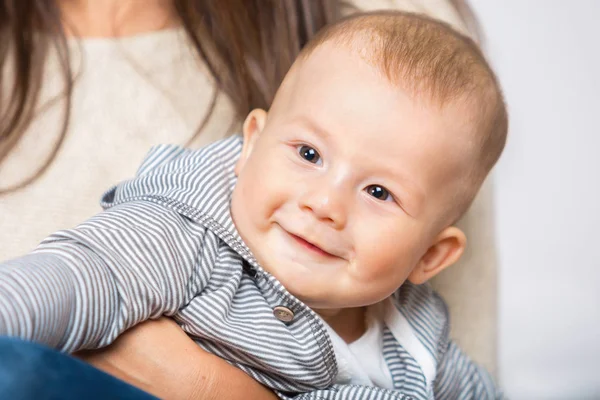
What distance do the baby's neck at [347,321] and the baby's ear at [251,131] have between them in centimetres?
26

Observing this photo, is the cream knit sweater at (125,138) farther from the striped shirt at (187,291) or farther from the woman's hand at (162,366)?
the woman's hand at (162,366)

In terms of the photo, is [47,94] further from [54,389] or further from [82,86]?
[54,389]

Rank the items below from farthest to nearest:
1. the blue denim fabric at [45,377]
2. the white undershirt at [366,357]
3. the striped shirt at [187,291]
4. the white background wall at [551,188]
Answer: the white background wall at [551,188]
the white undershirt at [366,357]
the striped shirt at [187,291]
the blue denim fabric at [45,377]

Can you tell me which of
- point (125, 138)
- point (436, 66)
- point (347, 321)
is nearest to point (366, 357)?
point (347, 321)

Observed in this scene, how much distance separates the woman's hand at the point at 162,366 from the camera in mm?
990

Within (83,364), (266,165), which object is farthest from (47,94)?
(83,364)

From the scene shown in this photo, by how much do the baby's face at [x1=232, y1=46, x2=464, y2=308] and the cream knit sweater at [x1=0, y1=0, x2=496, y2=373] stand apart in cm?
35

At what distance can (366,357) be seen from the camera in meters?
1.19

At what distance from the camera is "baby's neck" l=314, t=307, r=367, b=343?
1.17 meters

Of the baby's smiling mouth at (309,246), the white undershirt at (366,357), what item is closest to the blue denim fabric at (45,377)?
the baby's smiling mouth at (309,246)

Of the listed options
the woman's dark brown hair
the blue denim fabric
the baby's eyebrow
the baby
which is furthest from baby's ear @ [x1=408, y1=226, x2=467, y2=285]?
the blue denim fabric

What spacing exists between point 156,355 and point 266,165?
0.30 m

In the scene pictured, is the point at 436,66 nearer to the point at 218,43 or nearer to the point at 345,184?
the point at 345,184

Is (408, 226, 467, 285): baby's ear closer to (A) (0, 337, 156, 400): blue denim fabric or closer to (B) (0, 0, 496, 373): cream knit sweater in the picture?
(B) (0, 0, 496, 373): cream knit sweater
